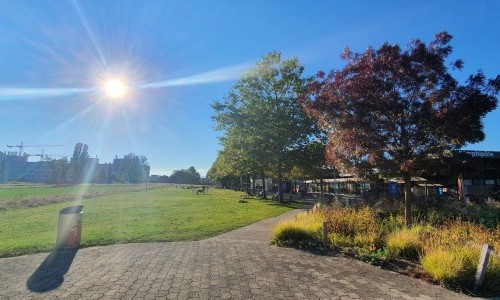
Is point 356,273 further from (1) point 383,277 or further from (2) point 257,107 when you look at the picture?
(2) point 257,107

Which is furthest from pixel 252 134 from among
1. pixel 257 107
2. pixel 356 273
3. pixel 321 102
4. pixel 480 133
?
pixel 356 273

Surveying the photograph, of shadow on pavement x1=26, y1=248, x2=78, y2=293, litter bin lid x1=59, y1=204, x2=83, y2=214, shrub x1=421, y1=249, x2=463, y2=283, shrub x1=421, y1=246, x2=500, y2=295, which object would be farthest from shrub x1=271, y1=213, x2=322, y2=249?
litter bin lid x1=59, y1=204, x2=83, y2=214

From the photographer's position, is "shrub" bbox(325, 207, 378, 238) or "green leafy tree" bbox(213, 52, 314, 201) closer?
"shrub" bbox(325, 207, 378, 238)

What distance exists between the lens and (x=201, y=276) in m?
6.90

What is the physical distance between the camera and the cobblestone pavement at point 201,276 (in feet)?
19.6

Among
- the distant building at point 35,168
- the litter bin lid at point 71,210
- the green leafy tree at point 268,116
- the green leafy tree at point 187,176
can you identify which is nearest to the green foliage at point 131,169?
the distant building at point 35,168

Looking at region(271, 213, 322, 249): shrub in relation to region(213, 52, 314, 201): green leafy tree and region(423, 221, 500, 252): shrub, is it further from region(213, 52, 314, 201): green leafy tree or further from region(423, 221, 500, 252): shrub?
region(213, 52, 314, 201): green leafy tree

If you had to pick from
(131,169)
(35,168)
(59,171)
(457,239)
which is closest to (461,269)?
(457,239)

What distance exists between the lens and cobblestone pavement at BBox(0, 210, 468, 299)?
236 inches

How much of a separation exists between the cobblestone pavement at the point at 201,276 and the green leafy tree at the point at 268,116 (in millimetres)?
21361

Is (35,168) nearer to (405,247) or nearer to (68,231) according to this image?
(68,231)

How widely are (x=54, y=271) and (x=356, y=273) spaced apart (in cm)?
601

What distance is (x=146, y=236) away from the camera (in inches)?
457

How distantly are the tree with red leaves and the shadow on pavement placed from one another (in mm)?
8104
